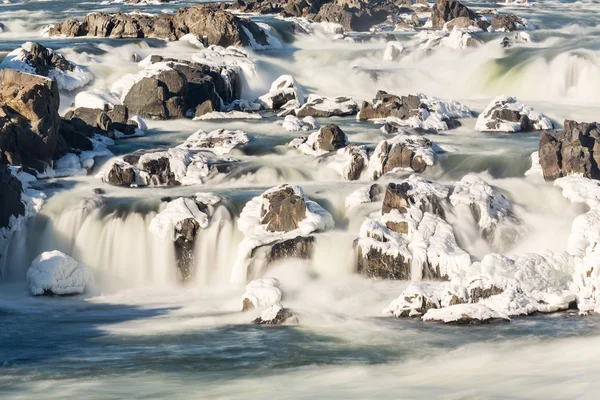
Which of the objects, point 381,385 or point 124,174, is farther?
point 124,174

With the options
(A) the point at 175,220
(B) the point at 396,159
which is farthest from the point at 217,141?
(A) the point at 175,220

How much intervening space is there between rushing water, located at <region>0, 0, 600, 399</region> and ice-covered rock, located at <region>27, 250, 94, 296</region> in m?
0.31

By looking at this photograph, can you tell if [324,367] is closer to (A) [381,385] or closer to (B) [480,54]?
(A) [381,385]

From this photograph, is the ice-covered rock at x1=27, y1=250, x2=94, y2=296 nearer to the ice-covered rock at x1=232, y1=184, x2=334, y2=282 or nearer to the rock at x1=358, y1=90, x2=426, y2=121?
the ice-covered rock at x1=232, y1=184, x2=334, y2=282

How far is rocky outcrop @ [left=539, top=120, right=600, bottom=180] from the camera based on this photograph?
84.1 feet

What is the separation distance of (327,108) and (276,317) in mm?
18032

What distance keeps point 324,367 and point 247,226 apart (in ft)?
24.1

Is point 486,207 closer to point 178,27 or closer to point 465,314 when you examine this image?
point 465,314

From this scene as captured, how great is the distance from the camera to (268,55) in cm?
4619

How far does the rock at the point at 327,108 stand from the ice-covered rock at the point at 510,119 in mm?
4906

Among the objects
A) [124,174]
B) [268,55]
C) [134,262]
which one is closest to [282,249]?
[134,262]

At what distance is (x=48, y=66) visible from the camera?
39719mm

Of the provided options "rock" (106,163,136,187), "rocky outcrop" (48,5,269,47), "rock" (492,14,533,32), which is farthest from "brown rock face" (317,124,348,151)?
"rock" (492,14,533,32)

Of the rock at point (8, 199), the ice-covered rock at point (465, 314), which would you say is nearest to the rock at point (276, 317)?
the ice-covered rock at point (465, 314)
